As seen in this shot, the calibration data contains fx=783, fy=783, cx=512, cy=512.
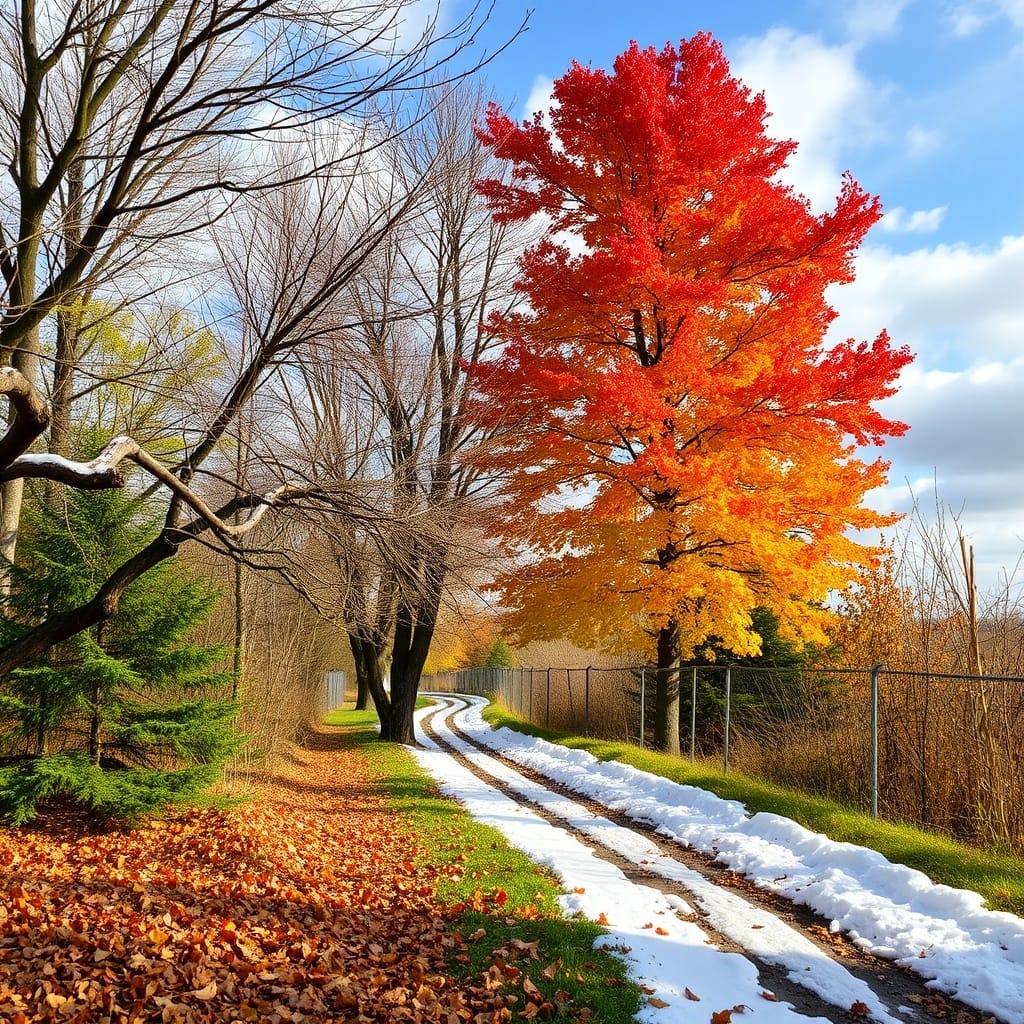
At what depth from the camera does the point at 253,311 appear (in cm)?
715

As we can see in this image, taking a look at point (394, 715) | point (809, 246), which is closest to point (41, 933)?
point (809, 246)

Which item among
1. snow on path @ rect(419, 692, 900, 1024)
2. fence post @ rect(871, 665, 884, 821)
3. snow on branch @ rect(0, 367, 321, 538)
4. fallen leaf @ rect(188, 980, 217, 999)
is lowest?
snow on path @ rect(419, 692, 900, 1024)

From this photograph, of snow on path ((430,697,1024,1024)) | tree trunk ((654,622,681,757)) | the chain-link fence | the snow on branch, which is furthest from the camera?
tree trunk ((654,622,681,757))

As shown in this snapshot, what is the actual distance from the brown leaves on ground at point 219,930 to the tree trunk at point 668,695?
23.1ft

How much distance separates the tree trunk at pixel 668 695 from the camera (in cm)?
1460

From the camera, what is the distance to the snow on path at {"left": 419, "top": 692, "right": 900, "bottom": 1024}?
4871 mm

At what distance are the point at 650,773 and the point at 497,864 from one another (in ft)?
17.7

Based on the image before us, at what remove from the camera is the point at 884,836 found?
7863 mm

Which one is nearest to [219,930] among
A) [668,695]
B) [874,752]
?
[874,752]

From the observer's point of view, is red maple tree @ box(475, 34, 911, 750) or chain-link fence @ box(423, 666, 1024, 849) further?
red maple tree @ box(475, 34, 911, 750)

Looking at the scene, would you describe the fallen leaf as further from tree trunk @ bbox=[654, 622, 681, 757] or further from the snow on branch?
tree trunk @ bbox=[654, 622, 681, 757]

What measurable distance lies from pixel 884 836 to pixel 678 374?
655 cm

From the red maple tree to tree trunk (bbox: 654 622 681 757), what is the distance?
4.08 ft

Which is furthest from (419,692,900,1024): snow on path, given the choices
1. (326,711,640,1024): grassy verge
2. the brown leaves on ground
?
the brown leaves on ground
